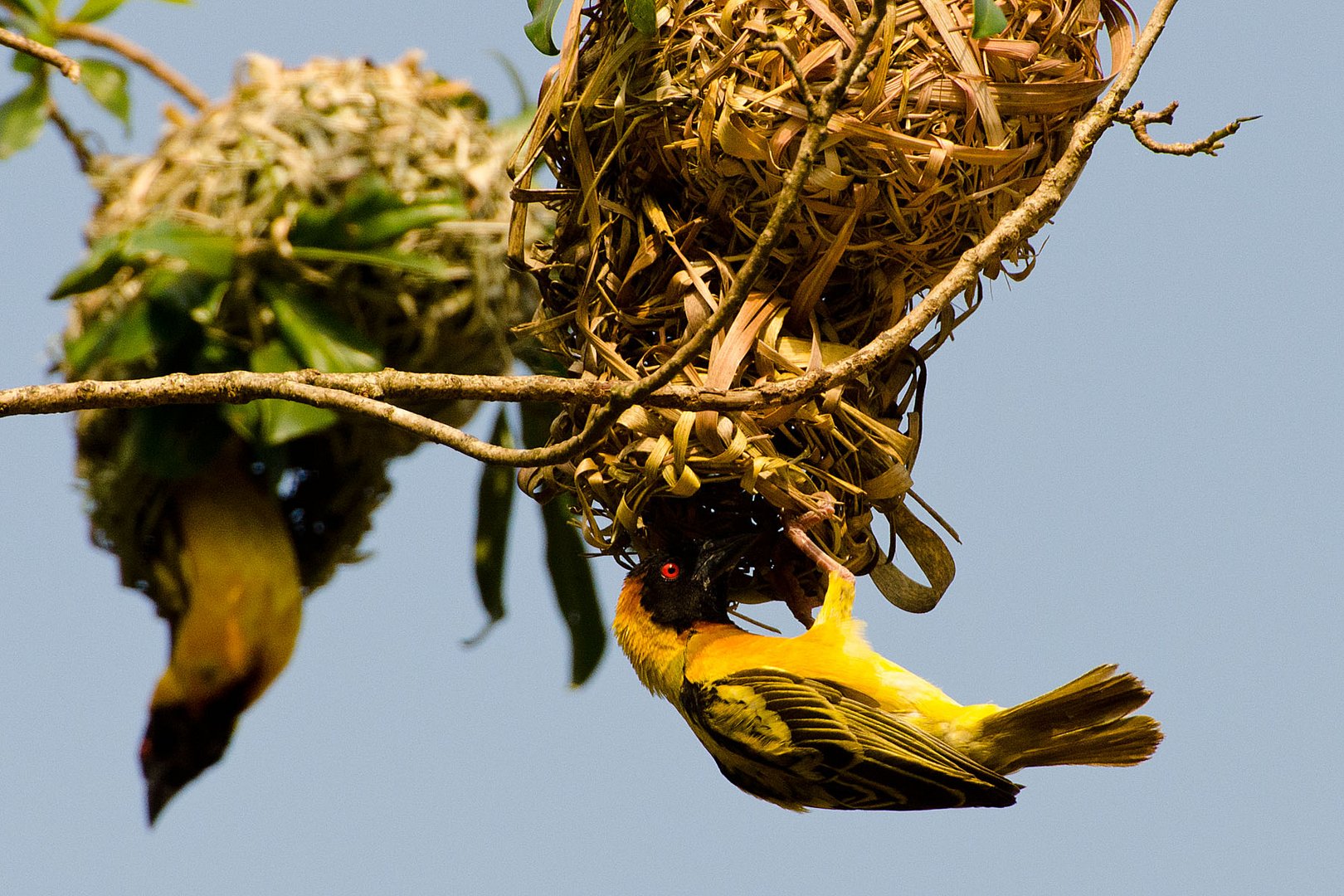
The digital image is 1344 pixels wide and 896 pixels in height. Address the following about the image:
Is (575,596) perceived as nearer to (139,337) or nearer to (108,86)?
(139,337)

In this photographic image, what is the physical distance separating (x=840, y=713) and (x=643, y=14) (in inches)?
43.0

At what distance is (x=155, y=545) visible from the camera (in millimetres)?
Answer: 3877

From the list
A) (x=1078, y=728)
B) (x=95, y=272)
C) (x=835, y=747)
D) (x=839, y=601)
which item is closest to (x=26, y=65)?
(x=95, y=272)

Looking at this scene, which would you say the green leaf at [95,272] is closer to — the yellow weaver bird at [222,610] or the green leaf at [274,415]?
the green leaf at [274,415]

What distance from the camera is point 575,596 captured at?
402 centimetres

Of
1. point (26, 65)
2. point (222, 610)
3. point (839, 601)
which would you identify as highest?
point (26, 65)

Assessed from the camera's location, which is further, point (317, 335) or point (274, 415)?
point (317, 335)

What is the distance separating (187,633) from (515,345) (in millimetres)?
1163

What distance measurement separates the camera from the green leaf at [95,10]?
12.4 feet

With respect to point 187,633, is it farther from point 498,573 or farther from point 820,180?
point 820,180

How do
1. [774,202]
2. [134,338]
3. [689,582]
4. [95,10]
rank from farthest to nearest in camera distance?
[95,10]
[134,338]
[689,582]
[774,202]

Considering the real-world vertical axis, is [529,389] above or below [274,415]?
below

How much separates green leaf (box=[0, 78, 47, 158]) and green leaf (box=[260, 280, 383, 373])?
744 millimetres

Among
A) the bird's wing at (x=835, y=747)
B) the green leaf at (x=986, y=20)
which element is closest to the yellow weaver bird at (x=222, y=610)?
the bird's wing at (x=835, y=747)
